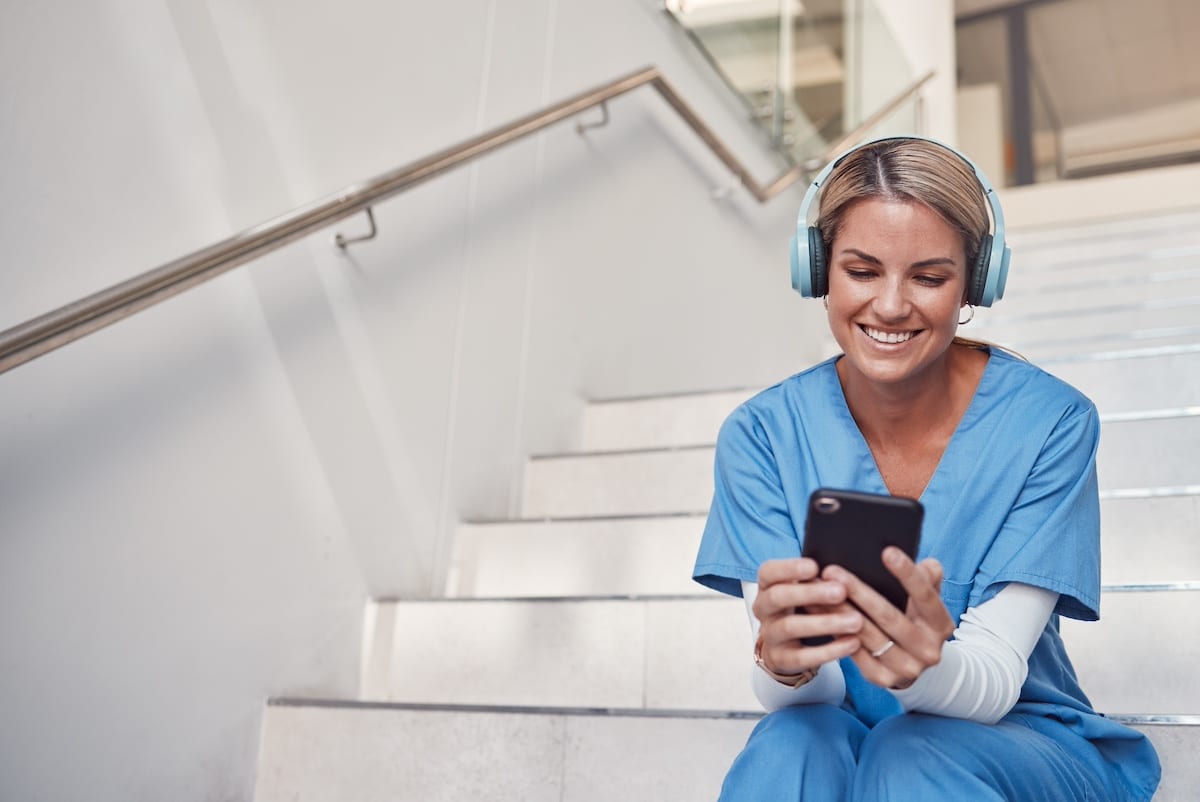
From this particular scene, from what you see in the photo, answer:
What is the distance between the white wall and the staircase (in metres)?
0.11

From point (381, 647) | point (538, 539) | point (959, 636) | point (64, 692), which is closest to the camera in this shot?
point (959, 636)

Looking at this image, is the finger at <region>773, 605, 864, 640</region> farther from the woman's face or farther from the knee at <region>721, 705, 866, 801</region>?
the woman's face

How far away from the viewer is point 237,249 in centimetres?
168

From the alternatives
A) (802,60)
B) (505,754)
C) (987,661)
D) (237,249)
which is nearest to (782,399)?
(987,661)

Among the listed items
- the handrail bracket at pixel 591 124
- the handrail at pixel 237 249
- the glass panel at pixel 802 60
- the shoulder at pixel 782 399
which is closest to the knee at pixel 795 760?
the shoulder at pixel 782 399

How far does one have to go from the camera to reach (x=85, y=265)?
1.57 metres

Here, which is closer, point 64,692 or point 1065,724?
point 1065,724

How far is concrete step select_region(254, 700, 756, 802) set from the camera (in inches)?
61.4

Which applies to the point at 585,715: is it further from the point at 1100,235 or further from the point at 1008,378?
the point at 1100,235

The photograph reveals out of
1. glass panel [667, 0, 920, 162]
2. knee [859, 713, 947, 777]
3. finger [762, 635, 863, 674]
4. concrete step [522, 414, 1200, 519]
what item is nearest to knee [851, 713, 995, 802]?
knee [859, 713, 947, 777]

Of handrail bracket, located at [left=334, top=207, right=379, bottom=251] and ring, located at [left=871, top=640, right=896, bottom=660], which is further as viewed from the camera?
handrail bracket, located at [left=334, top=207, right=379, bottom=251]

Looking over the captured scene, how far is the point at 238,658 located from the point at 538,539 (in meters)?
0.69

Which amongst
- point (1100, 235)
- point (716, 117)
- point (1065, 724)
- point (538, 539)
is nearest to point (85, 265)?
point (538, 539)

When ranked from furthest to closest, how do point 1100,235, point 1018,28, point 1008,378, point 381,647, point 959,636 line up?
point 1018,28 → point 1100,235 → point 381,647 → point 1008,378 → point 959,636
